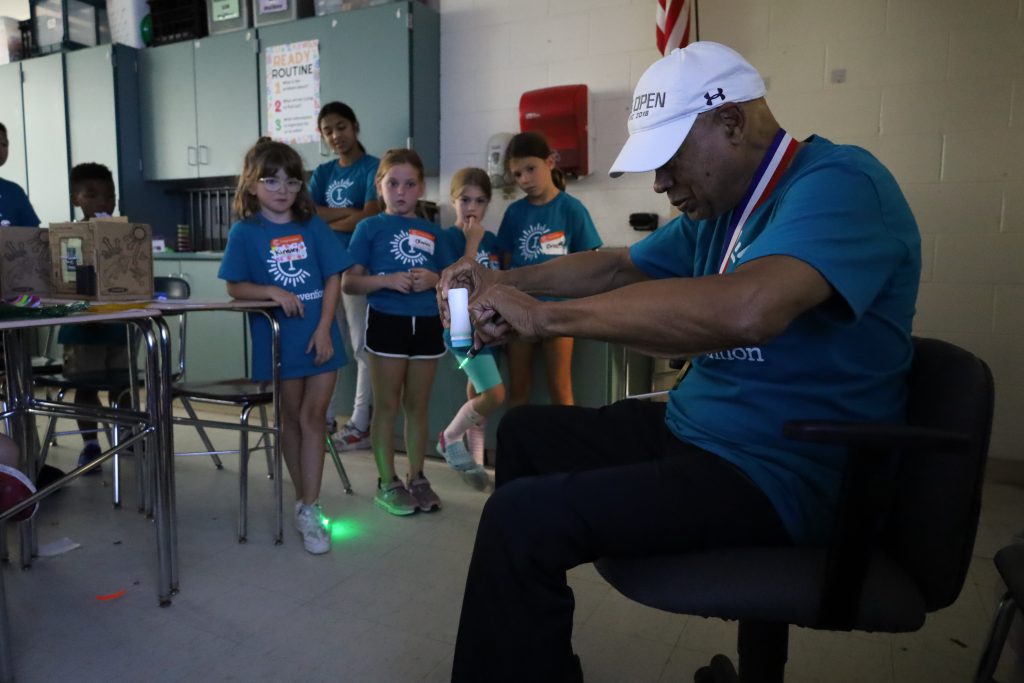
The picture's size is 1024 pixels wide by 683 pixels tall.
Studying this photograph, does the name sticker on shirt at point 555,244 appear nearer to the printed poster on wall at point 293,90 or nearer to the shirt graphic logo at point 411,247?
the shirt graphic logo at point 411,247

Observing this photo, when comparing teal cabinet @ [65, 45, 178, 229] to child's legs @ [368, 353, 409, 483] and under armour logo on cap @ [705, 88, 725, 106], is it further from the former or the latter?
under armour logo on cap @ [705, 88, 725, 106]

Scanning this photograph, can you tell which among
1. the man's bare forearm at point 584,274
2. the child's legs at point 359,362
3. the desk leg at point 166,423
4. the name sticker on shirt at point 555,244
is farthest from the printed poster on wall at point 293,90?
the man's bare forearm at point 584,274

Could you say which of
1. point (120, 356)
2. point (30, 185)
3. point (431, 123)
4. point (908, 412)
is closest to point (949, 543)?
point (908, 412)

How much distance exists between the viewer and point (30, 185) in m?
4.76

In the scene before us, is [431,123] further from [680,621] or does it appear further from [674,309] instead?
[674,309]

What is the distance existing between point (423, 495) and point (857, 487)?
6.05 ft

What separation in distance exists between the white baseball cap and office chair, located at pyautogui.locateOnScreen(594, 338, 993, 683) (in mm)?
471

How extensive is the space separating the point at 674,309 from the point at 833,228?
226mm

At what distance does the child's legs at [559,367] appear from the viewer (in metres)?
2.72

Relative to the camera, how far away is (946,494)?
857 mm

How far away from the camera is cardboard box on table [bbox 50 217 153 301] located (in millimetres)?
2016

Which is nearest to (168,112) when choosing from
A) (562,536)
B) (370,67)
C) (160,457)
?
(370,67)

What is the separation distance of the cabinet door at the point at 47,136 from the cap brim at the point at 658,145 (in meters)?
4.74

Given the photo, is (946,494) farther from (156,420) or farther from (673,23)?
(673,23)
